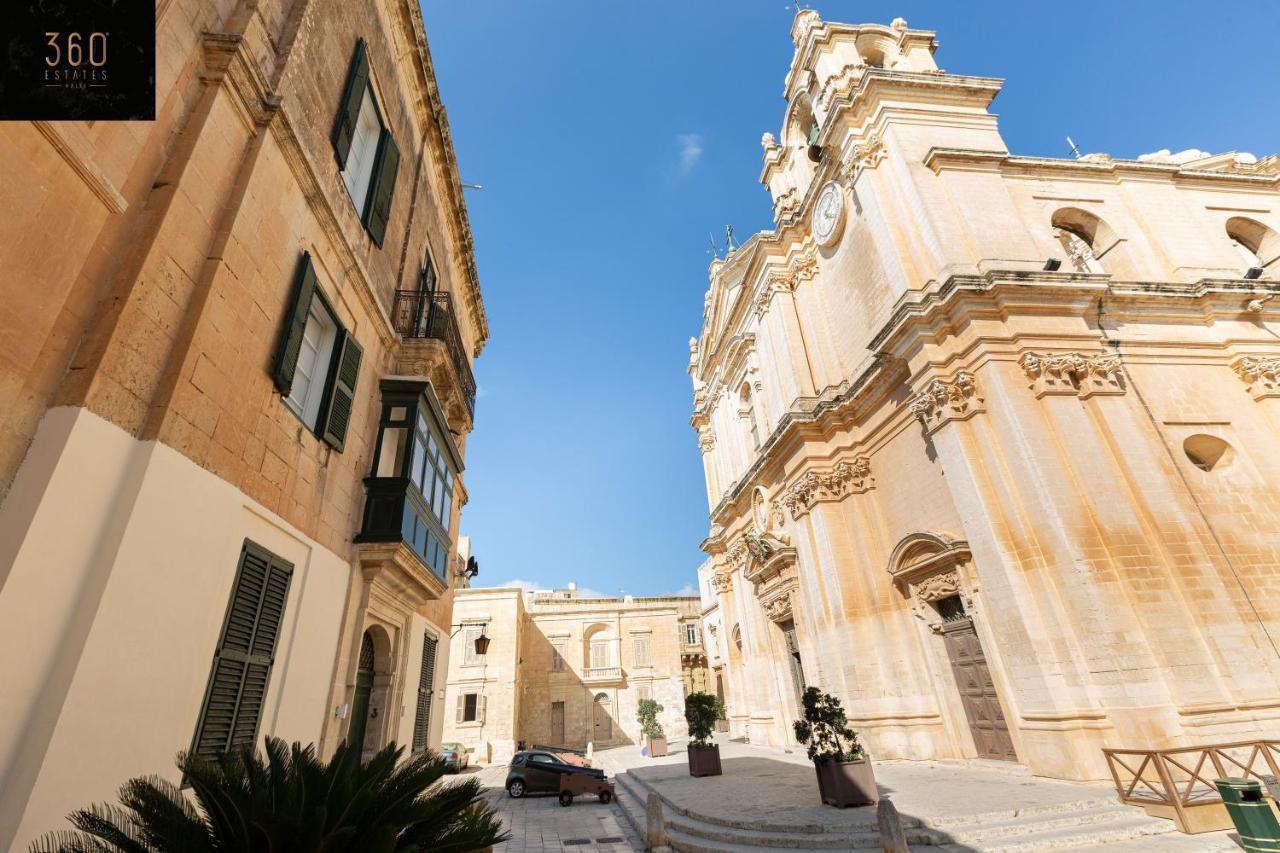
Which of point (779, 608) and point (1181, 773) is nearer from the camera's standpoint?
point (1181, 773)

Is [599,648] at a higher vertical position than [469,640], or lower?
lower

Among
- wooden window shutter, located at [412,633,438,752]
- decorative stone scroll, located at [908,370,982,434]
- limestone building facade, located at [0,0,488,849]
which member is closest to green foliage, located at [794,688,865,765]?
decorative stone scroll, located at [908,370,982,434]

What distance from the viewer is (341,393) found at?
23.9 feet

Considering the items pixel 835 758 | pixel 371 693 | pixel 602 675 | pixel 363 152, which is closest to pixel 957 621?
pixel 835 758

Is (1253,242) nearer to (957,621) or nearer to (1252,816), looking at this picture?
(957,621)

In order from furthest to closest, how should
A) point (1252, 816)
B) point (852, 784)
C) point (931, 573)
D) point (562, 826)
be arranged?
point (931, 573)
point (562, 826)
point (852, 784)
point (1252, 816)

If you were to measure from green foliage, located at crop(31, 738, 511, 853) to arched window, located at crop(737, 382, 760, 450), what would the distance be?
64.2 feet

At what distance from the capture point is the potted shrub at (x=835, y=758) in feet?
26.5

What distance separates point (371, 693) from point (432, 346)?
17.7 ft

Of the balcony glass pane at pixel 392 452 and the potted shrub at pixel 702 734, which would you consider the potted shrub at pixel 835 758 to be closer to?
the potted shrub at pixel 702 734

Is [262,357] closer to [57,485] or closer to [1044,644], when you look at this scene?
[57,485]

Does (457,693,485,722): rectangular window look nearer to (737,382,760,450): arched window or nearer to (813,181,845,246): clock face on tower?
(737,382,760,450): arched window

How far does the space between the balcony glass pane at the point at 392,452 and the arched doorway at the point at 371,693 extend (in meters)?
2.28

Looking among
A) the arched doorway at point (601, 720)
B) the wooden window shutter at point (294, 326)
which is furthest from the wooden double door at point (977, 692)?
the arched doorway at point (601, 720)
